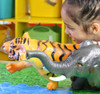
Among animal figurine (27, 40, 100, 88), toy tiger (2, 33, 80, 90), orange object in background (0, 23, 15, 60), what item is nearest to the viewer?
animal figurine (27, 40, 100, 88)

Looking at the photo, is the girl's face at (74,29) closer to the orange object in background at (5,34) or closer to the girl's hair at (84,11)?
the girl's hair at (84,11)

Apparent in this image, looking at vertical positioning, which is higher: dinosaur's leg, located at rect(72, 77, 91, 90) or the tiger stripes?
the tiger stripes

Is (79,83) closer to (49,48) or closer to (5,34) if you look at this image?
(49,48)

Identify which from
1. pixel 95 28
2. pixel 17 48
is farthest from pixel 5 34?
pixel 95 28

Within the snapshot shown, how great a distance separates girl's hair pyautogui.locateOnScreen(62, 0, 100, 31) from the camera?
2.11 ft

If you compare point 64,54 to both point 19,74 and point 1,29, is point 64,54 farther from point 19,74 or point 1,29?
point 1,29

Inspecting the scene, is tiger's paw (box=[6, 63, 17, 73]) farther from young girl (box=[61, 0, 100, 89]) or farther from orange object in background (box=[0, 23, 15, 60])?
orange object in background (box=[0, 23, 15, 60])

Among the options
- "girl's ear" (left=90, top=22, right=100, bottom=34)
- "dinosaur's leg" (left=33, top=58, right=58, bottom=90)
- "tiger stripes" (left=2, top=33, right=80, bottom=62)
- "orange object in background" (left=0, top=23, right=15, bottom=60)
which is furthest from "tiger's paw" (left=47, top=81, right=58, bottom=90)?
"orange object in background" (left=0, top=23, right=15, bottom=60)

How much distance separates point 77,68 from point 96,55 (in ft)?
0.21

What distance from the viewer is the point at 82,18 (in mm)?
665

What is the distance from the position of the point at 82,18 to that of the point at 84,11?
25 millimetres

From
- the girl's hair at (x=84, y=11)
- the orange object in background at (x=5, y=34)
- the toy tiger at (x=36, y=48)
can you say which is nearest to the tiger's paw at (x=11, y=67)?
the toy tiger at (x=36, y=48)

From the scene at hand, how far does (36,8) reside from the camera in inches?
66.9

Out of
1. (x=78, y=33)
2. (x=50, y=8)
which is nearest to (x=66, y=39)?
(x=50, y=8)
